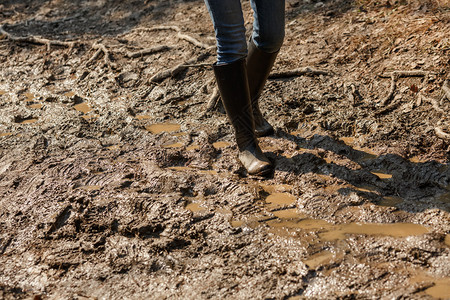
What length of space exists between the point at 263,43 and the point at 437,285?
166cm

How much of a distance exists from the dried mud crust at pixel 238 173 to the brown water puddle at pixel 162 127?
24mm

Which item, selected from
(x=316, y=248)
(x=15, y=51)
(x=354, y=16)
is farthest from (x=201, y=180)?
(x=15, y=51)

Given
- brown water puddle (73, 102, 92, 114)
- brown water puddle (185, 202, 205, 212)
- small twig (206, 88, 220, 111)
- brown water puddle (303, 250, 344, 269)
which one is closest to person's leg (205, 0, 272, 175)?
brown water puddle (185, 202, 205, 212)

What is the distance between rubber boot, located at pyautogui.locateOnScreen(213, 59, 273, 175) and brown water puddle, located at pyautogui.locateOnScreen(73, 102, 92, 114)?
1.97 metres

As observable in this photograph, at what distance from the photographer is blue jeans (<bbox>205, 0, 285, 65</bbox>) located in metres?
2.38

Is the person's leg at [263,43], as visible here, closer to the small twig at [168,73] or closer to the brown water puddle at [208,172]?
the brown water puddle at [208,172]

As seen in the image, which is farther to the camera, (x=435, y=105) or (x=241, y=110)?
(x=435, y=105)

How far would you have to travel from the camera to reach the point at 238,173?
2.80 metres

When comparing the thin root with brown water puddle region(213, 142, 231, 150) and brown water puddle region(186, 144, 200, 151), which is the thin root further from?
brown water puddle region(186, 144, 200, 151)

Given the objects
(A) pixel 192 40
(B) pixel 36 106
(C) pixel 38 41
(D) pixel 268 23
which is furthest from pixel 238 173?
(C) pixel 38 41

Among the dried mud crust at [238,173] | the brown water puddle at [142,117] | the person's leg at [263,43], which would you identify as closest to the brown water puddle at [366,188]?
the dried mud crust at [238,173]

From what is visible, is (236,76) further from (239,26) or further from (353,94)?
(353,94)

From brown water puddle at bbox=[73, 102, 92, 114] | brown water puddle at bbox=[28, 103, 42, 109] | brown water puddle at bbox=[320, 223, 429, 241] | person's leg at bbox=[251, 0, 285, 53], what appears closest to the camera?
brown water puddle at bbox=[320, 223, 429, 241]

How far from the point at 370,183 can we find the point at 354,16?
2994 mm
